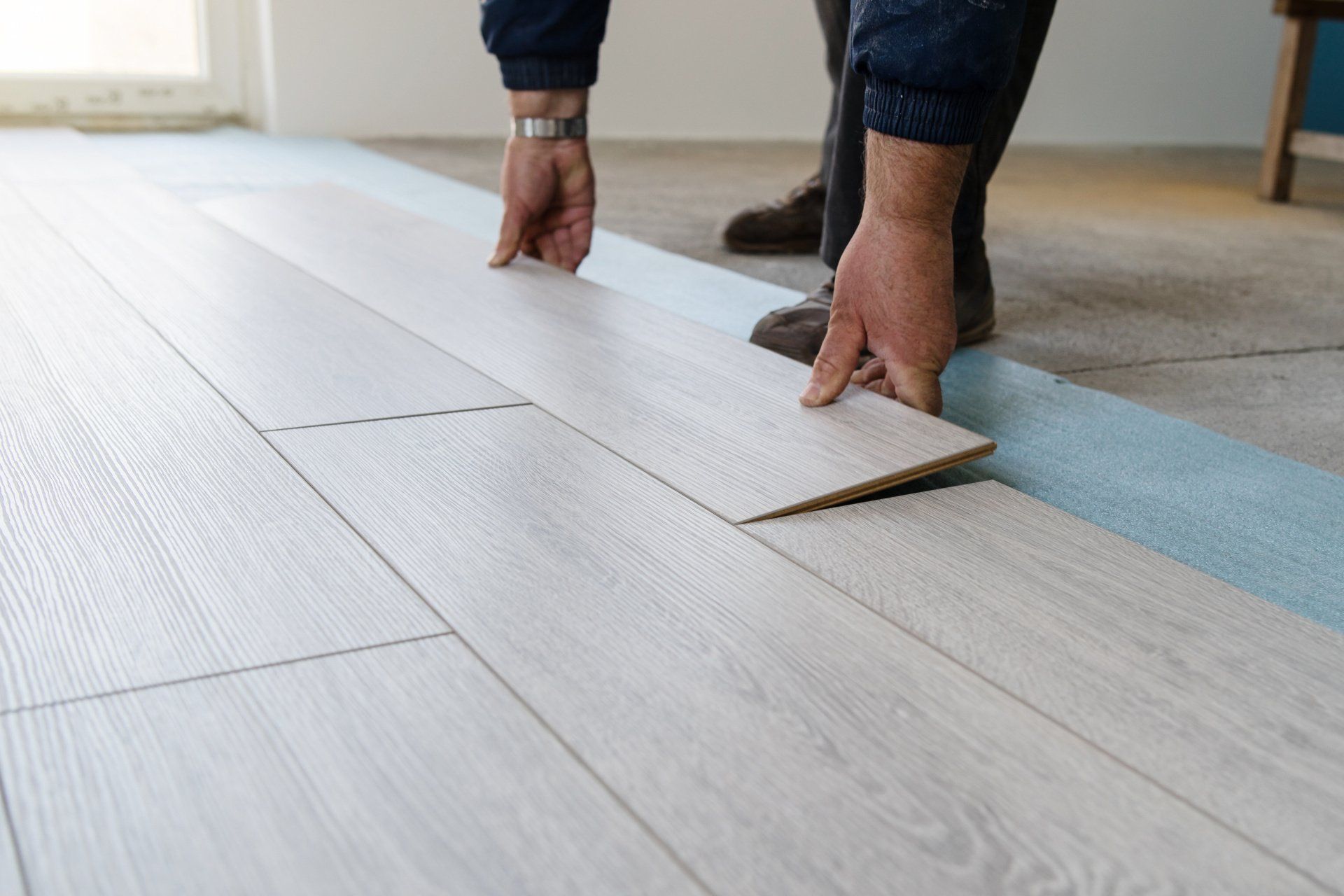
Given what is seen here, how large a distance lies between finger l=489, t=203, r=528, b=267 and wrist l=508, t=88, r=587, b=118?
12 centimetres

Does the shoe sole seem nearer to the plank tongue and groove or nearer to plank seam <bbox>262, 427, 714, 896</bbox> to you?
the plank tongue and groove

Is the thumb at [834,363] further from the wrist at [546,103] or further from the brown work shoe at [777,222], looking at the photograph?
the brown work shoe at [777,222]

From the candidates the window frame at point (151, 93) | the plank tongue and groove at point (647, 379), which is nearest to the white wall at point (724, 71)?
the window frame at point (151, 93)

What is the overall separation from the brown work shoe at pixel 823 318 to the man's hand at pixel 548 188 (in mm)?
325

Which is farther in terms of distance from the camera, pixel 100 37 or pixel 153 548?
pixel 100 37

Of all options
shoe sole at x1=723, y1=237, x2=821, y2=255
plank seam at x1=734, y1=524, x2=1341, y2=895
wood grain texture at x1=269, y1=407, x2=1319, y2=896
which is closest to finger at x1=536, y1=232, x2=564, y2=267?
shoe sole at x1=723, y1=237, x2=821, y2=255

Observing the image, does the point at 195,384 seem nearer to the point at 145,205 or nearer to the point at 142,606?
the point at 142,606

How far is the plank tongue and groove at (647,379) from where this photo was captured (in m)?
0.93

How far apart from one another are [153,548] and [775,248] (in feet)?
5.37

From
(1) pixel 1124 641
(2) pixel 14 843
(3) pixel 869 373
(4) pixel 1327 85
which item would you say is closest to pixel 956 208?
(3) pixel 869 373

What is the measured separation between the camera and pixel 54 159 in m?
2.75

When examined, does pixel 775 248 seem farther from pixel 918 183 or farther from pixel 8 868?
pixel 8 868

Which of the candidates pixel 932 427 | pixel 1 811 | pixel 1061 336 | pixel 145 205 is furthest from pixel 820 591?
pixel 145 205

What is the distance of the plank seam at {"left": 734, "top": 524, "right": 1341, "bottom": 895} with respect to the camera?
0.52 m
